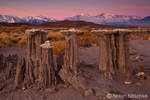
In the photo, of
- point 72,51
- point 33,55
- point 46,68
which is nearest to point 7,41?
point 33,55

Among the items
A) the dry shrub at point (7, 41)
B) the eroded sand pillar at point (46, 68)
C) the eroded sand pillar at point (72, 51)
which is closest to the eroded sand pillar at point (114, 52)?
the eroded sand pillar at point (72, 51)

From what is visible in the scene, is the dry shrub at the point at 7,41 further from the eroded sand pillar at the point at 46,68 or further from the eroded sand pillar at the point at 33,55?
the eroded sand pillar at the point at 46,68

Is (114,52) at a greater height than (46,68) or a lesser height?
greater

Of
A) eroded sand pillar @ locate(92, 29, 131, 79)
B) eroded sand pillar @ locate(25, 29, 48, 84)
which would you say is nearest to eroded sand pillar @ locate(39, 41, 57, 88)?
eroded sand pillar @ locate(25, 29, 48, 84)

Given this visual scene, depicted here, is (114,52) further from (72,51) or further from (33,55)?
(33,55)

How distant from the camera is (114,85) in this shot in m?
5.05

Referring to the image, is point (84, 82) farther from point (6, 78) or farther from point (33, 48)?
point (6, 78)

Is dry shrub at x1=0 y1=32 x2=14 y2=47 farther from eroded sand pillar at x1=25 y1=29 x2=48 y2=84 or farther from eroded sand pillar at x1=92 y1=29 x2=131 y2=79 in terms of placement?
eroded sand pillar at x1=92 y1=29 x2=131 y2=79

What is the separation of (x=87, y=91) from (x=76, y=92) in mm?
438

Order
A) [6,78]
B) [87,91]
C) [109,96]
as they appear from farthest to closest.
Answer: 1. [6,78]
2. [87,91]
3. [109,96]

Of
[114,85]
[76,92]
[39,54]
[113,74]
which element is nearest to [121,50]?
[113,74]

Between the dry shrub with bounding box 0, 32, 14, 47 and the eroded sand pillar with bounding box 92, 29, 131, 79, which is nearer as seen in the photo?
the eroded sand pillar with bounding box 92, 29, 131, 79

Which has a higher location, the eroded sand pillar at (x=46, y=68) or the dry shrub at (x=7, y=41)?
the dry shrub at (x=7, y=41)

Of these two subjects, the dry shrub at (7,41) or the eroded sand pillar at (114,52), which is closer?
the eroded sand pillar at (114,52)
